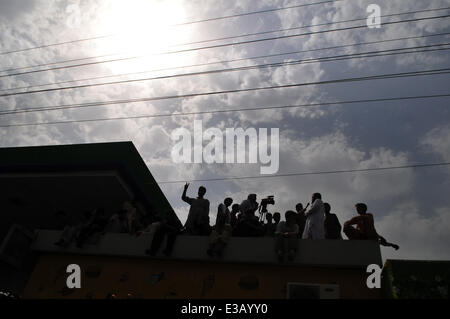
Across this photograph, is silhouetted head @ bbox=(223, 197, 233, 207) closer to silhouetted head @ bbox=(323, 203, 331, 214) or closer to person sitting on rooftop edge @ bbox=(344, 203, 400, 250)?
silhouetted head @ bbox=(323, 203, 331, 214)

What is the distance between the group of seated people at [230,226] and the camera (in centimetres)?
732

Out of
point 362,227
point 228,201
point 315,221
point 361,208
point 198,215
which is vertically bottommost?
point 362,227

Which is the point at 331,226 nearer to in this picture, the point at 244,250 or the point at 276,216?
the point at 276,216

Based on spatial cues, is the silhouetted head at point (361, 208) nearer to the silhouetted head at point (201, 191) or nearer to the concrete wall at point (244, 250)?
the concrete wall at point (244, 250)

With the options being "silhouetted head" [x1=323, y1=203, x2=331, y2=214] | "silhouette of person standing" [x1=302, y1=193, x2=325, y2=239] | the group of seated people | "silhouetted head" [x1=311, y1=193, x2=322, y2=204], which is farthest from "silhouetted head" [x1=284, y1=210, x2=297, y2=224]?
"silhouetted head" [x1=323, y1=203, x2=331, y2=214]

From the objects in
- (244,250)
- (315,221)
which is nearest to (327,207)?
(315,221)

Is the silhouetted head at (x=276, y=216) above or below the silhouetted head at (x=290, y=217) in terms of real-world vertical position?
above

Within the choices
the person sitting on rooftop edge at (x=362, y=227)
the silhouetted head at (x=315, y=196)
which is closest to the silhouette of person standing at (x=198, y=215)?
the silhouetted head at (x=315, y=196)

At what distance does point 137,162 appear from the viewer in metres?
11.1

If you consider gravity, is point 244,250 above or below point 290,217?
below

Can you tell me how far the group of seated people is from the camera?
7316 mm

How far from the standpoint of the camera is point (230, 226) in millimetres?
8000
